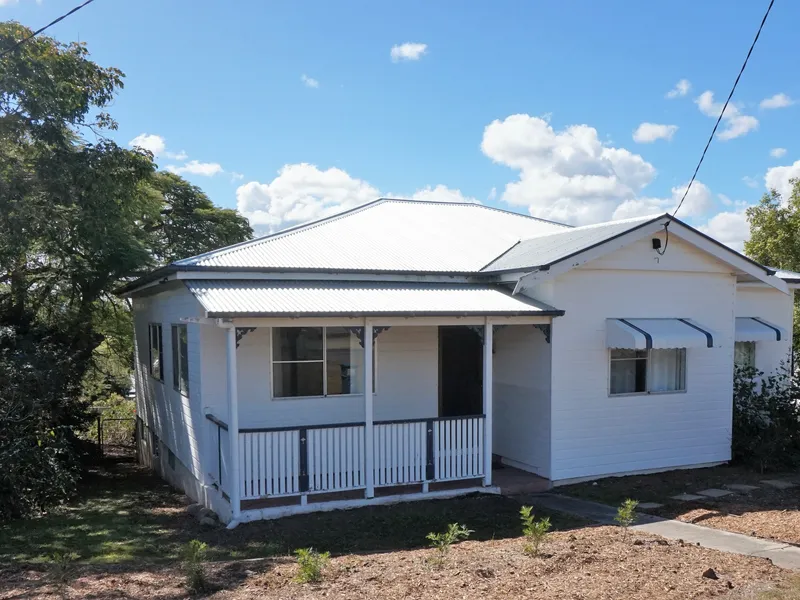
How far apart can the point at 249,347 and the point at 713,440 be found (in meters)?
8.10

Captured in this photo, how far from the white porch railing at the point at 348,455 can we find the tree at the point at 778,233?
17911 millimetres

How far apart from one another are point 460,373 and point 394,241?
107 inches

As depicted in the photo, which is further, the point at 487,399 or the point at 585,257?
the point at 585,257

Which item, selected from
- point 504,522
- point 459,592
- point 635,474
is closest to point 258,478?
point 504,522

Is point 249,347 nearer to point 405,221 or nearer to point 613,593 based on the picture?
point 405,221

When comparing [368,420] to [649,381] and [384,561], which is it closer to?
[384,561]

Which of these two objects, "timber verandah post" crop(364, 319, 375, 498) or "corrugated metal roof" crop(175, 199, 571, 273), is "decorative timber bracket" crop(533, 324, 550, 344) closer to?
"corrugated metal roof" crop(175, 199, 571, 273)

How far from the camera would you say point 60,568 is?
624cm

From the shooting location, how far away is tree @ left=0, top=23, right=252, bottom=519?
33.7ft

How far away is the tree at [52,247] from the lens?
10281 mm

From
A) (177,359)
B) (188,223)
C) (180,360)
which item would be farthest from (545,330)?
(188,223)

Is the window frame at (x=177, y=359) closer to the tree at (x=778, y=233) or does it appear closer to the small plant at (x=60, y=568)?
the small plant at (x=60, y=568)

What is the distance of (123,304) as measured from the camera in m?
20.2

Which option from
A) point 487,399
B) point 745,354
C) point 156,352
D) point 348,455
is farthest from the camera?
point 156,352
